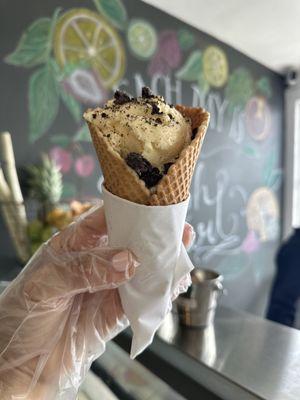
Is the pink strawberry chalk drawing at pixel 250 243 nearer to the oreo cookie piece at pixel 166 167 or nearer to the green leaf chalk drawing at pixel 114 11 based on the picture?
the green leaf chalk drawing at pixel 114 11

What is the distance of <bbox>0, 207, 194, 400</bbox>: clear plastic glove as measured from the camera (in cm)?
67

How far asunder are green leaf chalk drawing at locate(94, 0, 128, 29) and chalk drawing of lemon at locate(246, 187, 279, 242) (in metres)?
1.98

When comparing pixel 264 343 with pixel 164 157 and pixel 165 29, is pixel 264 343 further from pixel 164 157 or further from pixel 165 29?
pixel 165 29

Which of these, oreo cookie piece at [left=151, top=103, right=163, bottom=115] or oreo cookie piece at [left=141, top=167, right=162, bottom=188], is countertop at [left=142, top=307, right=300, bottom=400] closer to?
oreo cookie piece at [left=141, top=167, right=162, bottom=188]

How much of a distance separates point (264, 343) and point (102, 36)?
6.59 ft

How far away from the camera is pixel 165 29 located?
2.65 m

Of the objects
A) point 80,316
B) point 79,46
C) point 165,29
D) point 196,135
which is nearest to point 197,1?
point 165,29

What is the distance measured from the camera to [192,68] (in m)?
2.88

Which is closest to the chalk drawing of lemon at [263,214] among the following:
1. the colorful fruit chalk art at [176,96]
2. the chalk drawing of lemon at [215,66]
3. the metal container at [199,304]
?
the colorful fruit chalk art at [176,96]

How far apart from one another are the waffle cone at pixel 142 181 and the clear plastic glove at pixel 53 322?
0.11 metres

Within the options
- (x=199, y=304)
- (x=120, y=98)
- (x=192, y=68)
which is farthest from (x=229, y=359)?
(x=192, y=68)

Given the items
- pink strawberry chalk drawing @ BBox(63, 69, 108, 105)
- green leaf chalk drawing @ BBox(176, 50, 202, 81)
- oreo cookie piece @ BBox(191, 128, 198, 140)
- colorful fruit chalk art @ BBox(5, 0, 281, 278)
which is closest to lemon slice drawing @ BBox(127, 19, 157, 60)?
colorful fruit chalk art @ BBox(5, 0, 281, 278)

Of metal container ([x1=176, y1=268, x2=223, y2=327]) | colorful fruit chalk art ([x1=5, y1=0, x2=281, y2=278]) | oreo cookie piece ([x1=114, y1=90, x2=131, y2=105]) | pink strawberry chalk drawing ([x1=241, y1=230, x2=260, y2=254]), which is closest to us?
oreo cookie piece ([x1=114, y1=90, x2=131, y2=105])

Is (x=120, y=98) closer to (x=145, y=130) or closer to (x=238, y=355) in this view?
(x=145, y=130)
